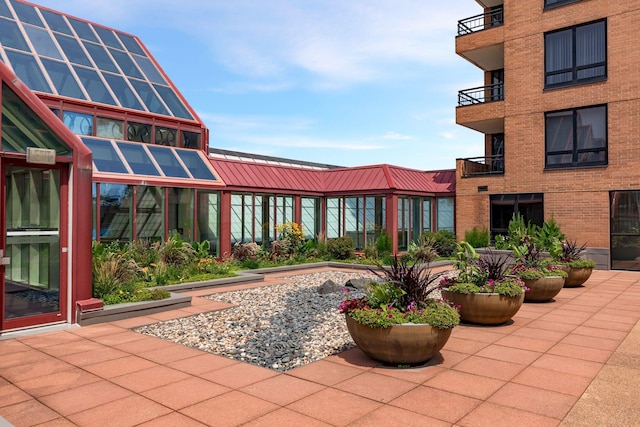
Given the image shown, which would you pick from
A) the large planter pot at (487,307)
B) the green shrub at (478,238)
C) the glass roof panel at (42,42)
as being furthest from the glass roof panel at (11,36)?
the green shrub at (478,238)

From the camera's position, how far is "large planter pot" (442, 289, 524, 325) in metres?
8.26

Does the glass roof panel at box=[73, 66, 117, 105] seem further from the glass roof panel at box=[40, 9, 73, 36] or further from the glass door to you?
the glass door

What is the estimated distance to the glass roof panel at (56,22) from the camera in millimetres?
18312

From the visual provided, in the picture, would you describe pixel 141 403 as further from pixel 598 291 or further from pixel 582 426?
pixel 598 291

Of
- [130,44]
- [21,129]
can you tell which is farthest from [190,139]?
[21,129]

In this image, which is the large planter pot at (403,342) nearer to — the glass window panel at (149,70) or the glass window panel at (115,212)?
the glass window panel at (115,212)

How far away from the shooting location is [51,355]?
6.69 metres

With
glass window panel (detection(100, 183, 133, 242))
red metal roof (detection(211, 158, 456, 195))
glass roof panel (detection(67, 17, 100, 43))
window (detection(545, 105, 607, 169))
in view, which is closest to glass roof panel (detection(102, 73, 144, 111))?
glass roof panel (detection(67, 17, 100, 43))

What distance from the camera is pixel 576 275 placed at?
516 inches

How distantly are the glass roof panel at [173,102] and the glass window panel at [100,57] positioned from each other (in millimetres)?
1844

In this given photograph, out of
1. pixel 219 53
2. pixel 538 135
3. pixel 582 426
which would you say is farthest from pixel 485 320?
pixel 538 135

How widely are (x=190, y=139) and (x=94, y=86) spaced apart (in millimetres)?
4033

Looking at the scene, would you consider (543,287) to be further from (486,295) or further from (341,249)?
(341,249)

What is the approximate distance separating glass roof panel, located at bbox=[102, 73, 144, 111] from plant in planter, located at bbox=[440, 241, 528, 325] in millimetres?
14008
